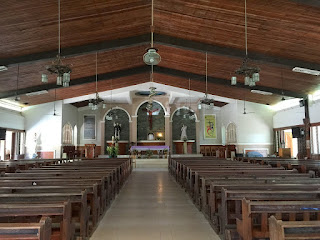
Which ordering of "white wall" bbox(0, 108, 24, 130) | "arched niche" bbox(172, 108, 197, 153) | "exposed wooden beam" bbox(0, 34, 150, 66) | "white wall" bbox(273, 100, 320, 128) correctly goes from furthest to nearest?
1. "arched niche" bbox(172, 108, 197, 153)
2. "white wall" bbox(0, 108, 24, 130)
3. "white wall" bbox(273, 100, 320, 128)
4. "exposed wooden beam" bbox(0, 34, 150, 66)

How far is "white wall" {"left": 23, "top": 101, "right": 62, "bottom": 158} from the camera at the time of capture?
45.8 ft

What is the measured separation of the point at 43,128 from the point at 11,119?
6.04 ft

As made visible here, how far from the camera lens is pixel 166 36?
800 centimetres

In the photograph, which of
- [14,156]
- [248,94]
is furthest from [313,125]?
[14,156]

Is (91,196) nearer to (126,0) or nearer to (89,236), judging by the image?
→ (89,236)

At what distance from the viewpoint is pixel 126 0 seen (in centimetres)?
560

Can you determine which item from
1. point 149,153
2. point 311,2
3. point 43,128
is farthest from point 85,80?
point 311,2

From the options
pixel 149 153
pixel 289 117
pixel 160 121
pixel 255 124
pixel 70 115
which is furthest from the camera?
pixel 160 121

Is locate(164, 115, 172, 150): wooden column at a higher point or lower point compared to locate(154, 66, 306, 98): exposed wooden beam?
lower

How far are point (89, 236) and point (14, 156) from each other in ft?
40.6

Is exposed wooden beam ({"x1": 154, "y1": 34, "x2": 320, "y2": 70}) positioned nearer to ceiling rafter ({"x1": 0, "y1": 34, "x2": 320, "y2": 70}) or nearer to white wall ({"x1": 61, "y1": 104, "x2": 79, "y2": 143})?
ceiling rafter ({"x1": 0, "y1": 34, "x2": 320, "y2": 70})

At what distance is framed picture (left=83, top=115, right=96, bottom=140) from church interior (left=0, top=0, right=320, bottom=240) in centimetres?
7

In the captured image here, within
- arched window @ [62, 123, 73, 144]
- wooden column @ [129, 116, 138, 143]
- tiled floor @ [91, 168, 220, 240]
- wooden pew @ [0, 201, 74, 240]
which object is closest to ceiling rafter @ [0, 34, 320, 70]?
tiled floor @ [91, 168, 220, 240]

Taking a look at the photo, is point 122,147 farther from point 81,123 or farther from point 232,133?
point 232,133
